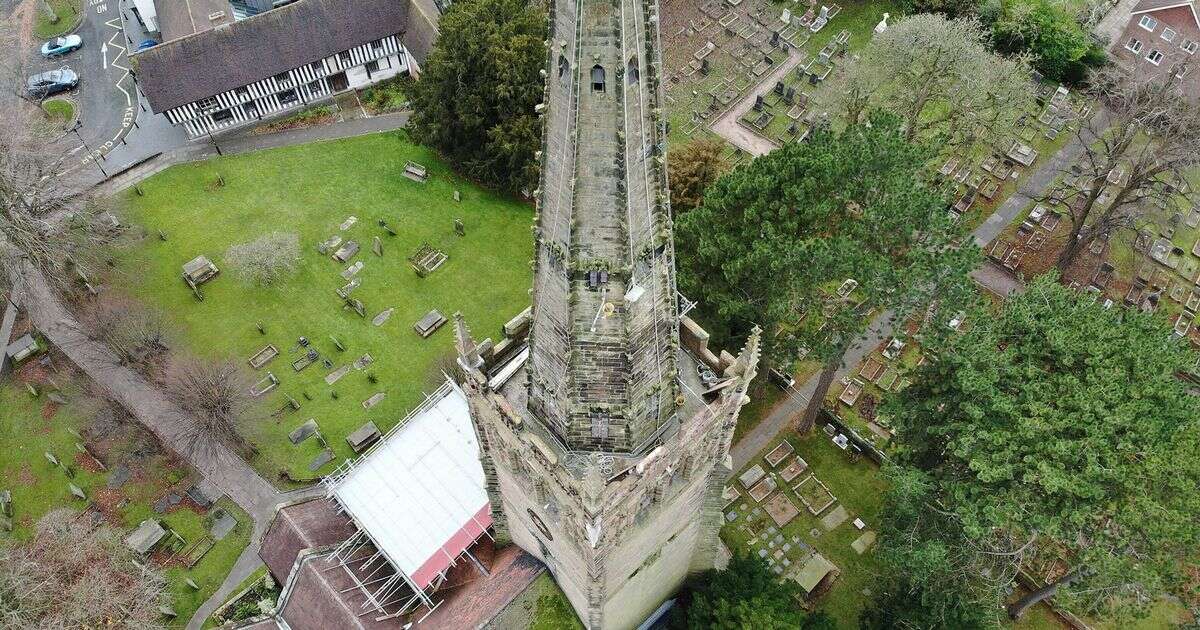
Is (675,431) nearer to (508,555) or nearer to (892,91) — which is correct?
(508,555)

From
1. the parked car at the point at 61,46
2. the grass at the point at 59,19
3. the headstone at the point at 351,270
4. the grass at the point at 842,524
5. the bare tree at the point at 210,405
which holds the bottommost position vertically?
the grass at the point at 842,524

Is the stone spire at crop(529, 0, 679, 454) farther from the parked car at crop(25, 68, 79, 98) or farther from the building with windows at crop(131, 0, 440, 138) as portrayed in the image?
the parked car at crop(25, 68, 79, 98)

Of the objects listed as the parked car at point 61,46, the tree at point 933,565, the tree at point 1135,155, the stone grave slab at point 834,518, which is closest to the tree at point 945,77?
the tree at point 1135,155

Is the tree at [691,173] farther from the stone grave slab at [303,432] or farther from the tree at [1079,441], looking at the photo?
the stone grave slab at [303,432]

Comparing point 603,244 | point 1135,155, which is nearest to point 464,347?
point 603,244

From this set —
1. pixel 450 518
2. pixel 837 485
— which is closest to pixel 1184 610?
pixel 837 485

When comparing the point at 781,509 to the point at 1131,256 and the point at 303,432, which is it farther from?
the point at 1131,256

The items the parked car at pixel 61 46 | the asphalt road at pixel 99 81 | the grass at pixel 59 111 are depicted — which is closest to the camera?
the asphalt road at pixel 99 81
